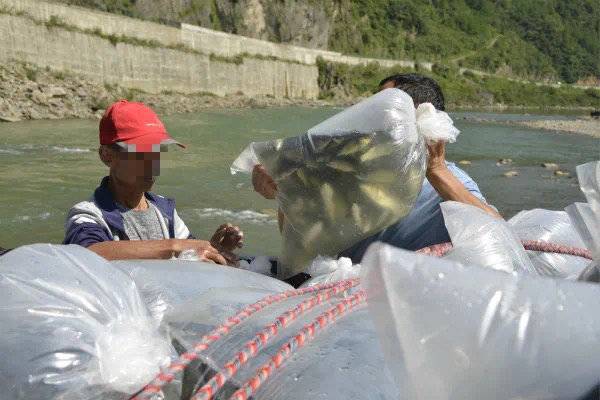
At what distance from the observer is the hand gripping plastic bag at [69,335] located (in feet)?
3.50

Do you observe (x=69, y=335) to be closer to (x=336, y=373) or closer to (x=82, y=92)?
(x=336, y=373)

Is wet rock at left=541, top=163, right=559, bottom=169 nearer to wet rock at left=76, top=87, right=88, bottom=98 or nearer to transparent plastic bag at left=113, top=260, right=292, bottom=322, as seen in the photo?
transparent plastic bag at left=113, top=260, right=292, bottom=322

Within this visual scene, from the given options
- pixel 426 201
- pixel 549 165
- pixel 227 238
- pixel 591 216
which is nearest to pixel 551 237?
pixel 426 201

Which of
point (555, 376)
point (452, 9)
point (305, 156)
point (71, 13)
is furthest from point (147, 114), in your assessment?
point (452, 9)

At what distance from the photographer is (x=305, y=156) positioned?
1975 mm

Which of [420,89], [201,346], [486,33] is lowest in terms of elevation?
[201,346]

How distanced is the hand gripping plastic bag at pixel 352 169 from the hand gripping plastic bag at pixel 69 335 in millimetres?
844

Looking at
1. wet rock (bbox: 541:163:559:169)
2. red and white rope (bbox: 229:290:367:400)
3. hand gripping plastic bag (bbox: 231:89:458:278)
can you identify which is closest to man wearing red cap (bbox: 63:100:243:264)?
hand gripping plastic bag (bbox: 231:89:458:278)

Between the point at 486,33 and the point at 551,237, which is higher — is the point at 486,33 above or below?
above

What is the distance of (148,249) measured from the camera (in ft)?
6.41

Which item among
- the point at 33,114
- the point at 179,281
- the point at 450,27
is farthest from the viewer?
the point at 450,27

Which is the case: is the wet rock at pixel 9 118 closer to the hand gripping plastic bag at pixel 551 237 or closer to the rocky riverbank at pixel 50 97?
the rocky riverbank at pixel 50 97

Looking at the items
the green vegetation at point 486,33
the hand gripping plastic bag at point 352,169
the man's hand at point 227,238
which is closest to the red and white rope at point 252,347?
the hand gripping plastic bag at point 352,169

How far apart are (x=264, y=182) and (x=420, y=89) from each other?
26.1 inches
